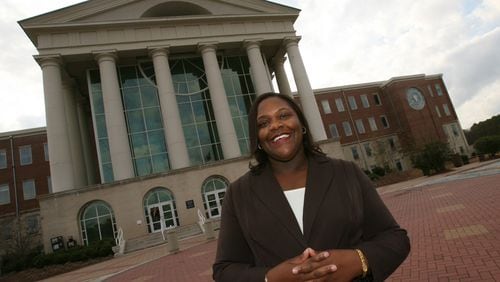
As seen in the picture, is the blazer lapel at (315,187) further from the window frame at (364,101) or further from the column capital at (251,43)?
the window frame at (364,101)

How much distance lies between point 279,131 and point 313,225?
658 millimetres

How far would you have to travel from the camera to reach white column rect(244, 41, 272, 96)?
32.4m

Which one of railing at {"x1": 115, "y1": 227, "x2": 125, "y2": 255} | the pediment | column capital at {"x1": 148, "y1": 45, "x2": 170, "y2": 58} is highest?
the pediment

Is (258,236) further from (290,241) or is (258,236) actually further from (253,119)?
(253,119)

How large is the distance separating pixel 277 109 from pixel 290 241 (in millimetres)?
895

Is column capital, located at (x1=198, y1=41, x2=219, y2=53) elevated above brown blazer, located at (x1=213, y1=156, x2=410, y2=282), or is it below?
above

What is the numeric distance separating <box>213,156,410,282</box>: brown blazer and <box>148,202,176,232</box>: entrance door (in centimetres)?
2534

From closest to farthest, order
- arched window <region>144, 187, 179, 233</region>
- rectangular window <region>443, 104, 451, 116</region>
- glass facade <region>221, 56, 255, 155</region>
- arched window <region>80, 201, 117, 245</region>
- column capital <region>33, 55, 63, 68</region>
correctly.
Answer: arched window <region>80, 201, 117, 245</region> → arched window <region>144, 187, 179, 233</region> → column capital <region>33, 55, 63, 68</region> → glass facade <region>221, 56, 255, 155</region> → rectangular window <region>443, 104, 451, 116</region>

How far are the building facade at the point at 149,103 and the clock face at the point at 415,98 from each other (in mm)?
23457

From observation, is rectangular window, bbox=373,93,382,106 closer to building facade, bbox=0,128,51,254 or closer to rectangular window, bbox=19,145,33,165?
building facade, bbox=0,128,51,254

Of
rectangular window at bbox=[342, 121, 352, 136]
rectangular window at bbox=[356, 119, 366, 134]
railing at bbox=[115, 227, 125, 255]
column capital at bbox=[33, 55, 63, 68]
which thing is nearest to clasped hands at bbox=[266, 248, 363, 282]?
railing at bbox=[115, 227, 125, 255]

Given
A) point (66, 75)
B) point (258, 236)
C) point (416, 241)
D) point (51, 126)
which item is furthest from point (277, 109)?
point (66, 75)

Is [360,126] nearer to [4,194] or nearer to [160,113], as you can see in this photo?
[160,113]

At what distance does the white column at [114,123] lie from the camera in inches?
1033
